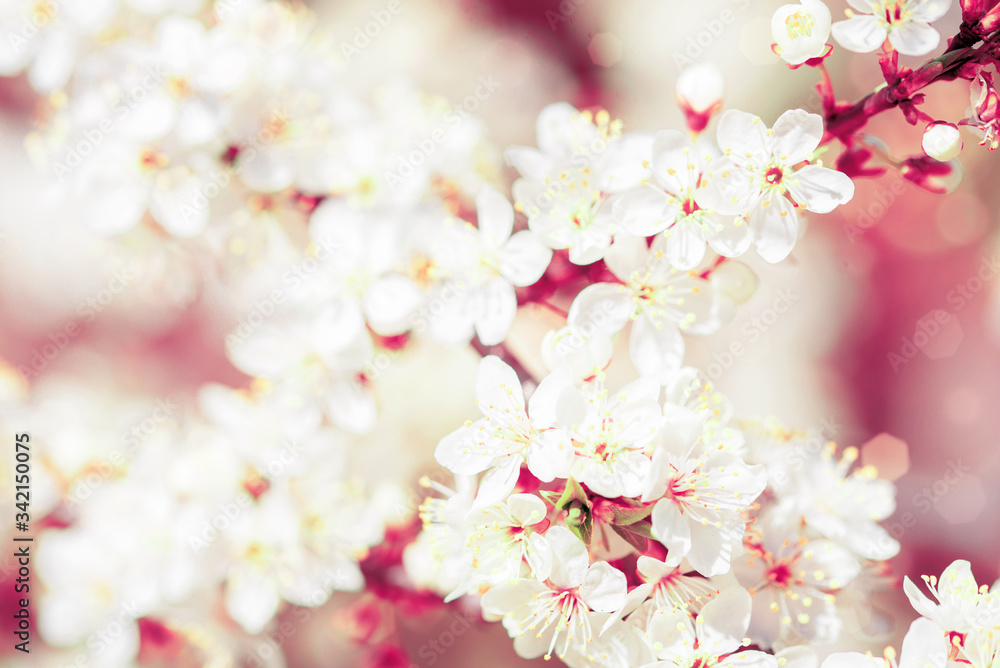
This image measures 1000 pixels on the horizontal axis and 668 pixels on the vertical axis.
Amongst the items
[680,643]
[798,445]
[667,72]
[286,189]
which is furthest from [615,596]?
[667,72]

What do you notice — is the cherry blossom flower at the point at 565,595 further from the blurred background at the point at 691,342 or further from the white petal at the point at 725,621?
the blurred background at the point at 691,342

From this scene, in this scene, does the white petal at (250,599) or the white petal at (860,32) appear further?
the white petal at (250,599)

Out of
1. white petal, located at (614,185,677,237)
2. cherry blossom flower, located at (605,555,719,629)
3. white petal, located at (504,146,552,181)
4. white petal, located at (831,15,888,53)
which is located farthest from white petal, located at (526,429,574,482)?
white petal, located at (831,15,888,53)

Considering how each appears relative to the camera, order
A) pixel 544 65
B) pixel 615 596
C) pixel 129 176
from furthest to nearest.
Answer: pixel 544 65, pixel 129 176, pixel 615 596

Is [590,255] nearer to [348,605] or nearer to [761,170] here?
[761,170]

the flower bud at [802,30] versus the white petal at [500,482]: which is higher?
the flower bud at [802,30]

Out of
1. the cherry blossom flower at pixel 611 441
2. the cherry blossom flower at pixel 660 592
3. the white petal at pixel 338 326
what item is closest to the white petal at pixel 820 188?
the cherry blossom flower at pixel 611 441

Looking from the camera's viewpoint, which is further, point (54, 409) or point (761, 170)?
point (54, 409)
